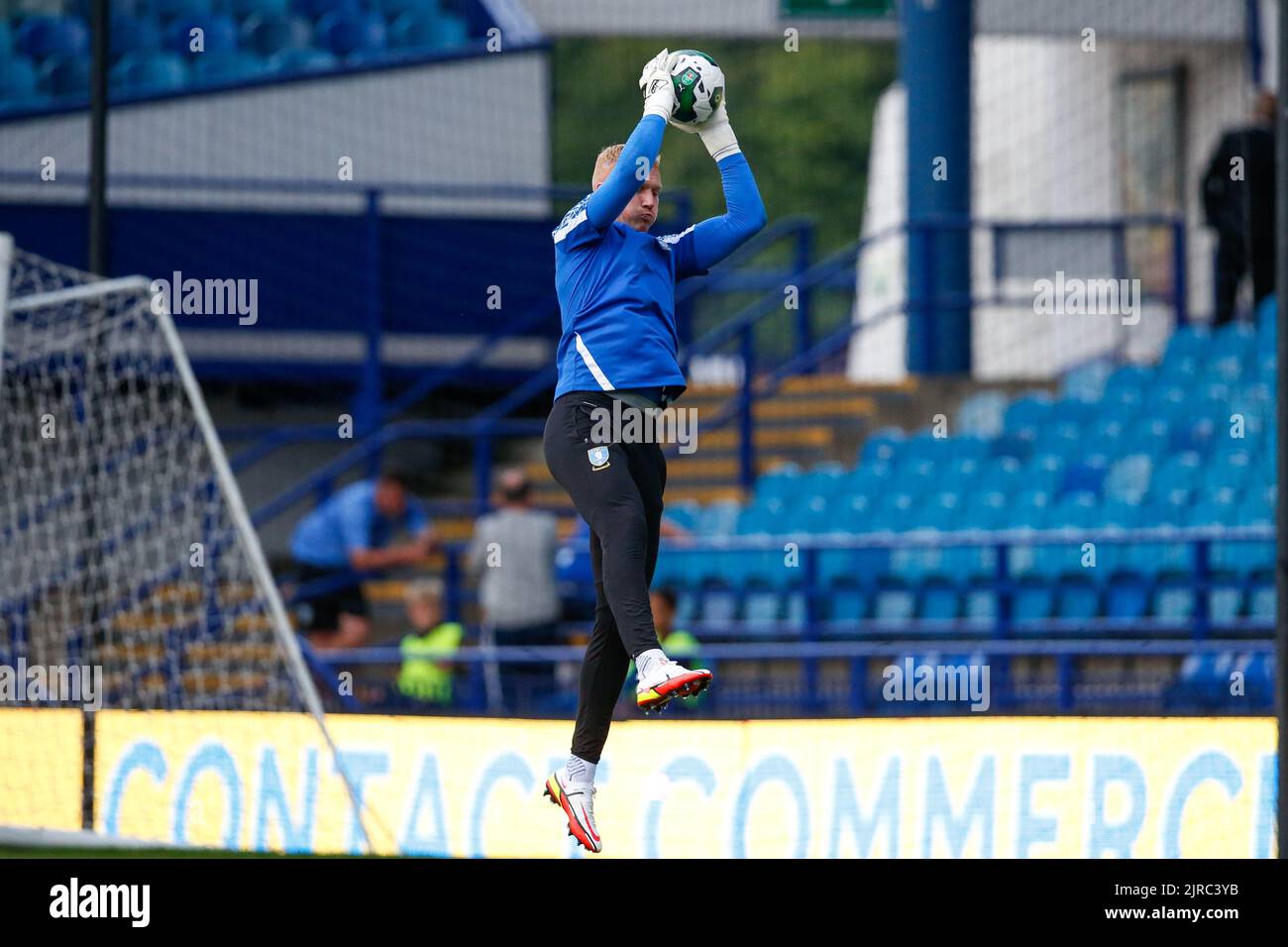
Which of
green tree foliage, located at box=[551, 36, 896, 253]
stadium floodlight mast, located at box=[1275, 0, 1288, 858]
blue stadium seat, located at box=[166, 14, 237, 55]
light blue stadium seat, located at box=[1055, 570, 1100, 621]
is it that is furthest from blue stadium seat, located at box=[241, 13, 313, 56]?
green tree foliage, located at box=[551, 36, 896, 253]

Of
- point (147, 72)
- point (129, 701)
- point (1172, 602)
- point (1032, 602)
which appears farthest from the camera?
point (147, 72)

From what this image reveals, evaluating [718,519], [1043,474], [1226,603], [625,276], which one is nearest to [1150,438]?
[1043,474]

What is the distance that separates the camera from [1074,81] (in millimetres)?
17672

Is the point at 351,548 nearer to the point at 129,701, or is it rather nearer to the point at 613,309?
the point at 129,701

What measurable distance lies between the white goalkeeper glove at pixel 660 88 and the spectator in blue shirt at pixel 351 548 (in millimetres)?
6553

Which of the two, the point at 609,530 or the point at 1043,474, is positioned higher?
the point at 1043,474

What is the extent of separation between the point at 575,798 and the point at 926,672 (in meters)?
4.79

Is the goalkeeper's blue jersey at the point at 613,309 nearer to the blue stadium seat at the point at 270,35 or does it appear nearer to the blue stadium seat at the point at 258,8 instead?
the blue stadium seat at the point at 270,35

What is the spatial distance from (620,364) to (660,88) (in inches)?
28.0

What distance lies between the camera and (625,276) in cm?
529

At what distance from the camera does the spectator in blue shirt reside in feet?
37.7

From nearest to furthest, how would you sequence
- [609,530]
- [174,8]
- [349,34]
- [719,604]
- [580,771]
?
1. [609,530]
2. [580,771]
3. [719,604]
4. [174,8]
5. [349,34]

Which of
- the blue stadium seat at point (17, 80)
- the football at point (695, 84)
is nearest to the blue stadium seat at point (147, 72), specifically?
the blue stadium seat at point (17, 80)
